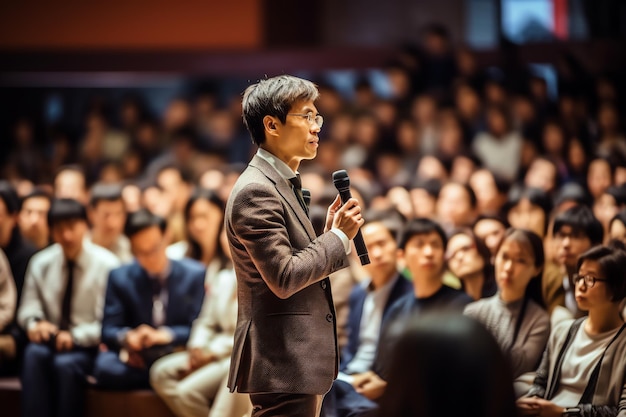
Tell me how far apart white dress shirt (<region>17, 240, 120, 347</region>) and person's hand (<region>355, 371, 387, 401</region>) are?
1.37 m

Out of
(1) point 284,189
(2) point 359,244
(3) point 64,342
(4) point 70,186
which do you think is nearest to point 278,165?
(1) point 284,189

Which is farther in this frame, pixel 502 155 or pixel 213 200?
pixel 502 155

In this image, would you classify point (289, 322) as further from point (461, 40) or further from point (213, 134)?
point (461, 40)

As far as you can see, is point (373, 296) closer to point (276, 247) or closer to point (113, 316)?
point (113, 316)

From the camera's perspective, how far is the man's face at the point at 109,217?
4.94 meters

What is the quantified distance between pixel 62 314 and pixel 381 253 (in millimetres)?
1577

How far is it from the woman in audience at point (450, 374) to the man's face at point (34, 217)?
11.1ft

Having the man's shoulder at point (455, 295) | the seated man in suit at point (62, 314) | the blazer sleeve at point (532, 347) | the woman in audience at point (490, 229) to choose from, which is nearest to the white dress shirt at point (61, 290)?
the seated man in suit at point (62, 314)

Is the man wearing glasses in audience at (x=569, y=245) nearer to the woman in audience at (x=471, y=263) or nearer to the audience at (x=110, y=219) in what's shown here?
the woman in audience at (x=471, y=263)

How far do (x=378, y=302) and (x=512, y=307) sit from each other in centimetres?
67

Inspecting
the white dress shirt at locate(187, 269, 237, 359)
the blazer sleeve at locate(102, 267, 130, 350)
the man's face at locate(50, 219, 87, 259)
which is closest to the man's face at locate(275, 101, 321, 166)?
the white dress shirt at locate(187, 269, 237, 359)

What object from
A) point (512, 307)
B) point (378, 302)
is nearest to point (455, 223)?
point (378, 302)

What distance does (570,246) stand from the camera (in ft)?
12.0

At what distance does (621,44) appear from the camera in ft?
23.0
